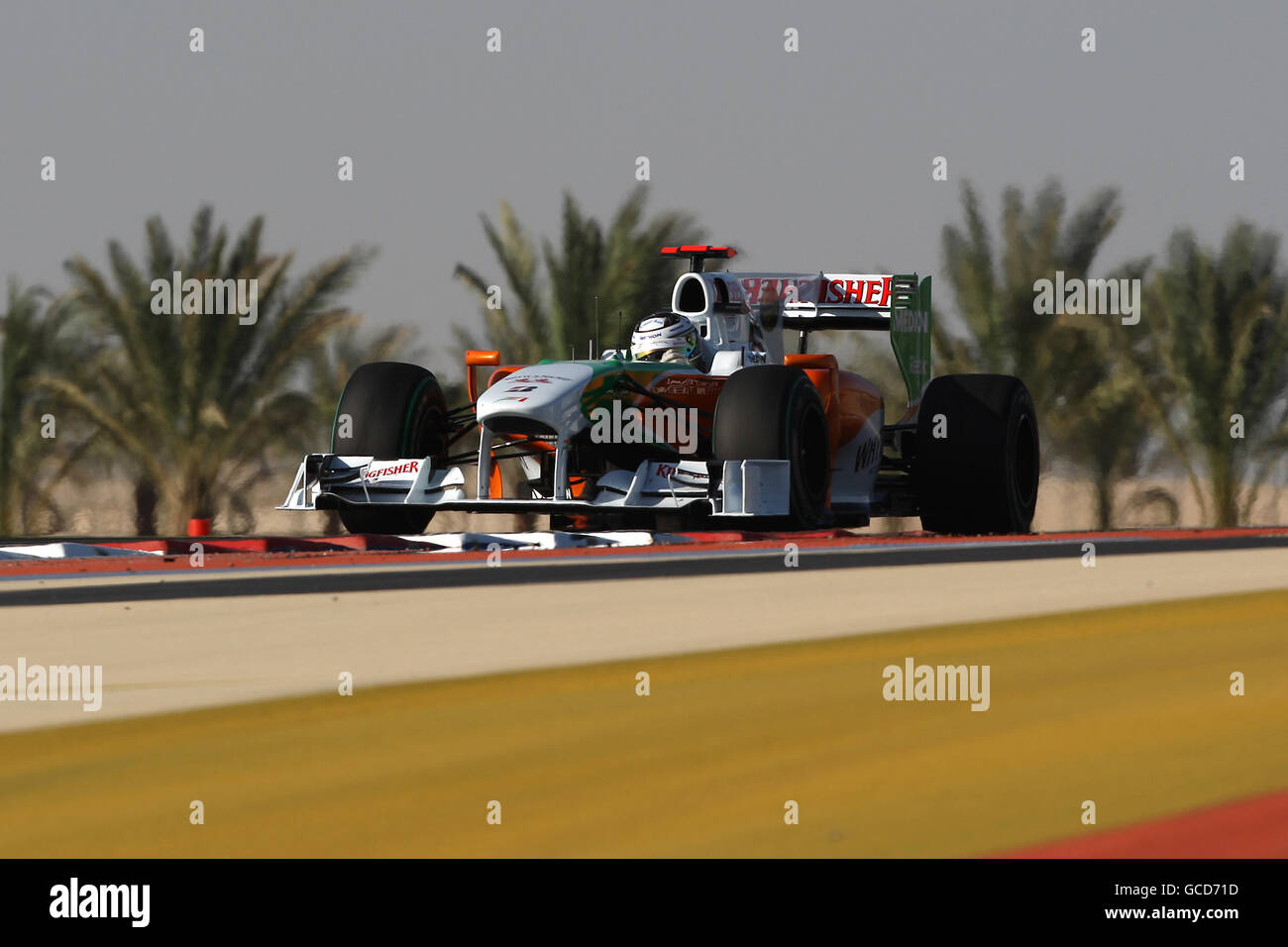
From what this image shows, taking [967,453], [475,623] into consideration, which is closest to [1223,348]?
[967,453]

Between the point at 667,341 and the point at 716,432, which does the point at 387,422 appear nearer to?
the point at 667,341

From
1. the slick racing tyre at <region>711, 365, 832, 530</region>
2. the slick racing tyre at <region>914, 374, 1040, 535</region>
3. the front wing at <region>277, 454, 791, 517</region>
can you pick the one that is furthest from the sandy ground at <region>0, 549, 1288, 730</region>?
the slick racing tyre at <region>914, 374, 1040, 535</region>

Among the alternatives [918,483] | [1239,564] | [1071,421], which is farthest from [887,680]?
[1071,421]

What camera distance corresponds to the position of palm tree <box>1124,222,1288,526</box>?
28469 millimetres

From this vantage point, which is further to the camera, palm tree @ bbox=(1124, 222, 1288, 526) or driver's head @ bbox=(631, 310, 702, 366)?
palm tree @ bbox=(1124, 222, 1288, 526)

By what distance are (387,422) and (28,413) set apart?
972cm

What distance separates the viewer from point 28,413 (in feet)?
83.4

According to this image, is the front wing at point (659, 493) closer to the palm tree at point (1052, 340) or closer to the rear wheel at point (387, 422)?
the rear wheel at point (387, 422)

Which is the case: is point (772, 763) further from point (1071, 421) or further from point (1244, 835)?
point (1071, 421)

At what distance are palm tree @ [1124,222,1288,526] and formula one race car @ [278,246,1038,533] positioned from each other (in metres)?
10.3

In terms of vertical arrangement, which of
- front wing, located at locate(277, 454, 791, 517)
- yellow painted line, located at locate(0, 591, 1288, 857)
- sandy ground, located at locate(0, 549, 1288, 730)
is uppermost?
front wing, located at locate(277, 454, 791, 517)

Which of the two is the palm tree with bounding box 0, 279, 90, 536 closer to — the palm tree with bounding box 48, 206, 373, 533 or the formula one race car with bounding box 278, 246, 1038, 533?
the palm tree with bounding box 48, 206, 373, 533

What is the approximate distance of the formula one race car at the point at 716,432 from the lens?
15836mm
